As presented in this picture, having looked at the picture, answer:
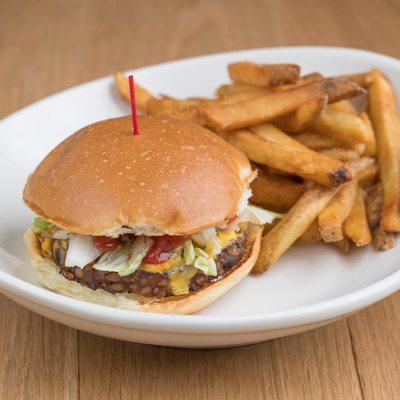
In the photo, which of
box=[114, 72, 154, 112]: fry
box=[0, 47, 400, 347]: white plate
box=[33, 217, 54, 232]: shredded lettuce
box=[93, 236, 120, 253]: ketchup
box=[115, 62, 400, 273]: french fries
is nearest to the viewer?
box=[0, 47, 400, 347]: white plate

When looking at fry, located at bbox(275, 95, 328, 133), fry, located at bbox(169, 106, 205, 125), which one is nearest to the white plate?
fry, located at bbox(275, 95, 328, 133)

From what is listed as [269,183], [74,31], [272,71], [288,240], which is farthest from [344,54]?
[74,31]

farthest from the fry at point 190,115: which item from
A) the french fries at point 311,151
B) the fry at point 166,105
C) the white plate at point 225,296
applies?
the white plate at point 225,296

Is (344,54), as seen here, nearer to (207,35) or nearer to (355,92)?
(355,92)

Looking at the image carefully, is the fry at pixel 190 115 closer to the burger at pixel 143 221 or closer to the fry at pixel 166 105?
the fry at pixel 166 105

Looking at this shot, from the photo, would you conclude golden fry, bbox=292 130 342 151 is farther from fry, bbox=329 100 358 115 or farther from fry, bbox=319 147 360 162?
fry, bbox=329 100 358 115

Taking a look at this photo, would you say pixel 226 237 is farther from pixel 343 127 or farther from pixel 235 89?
pixel 235 89
